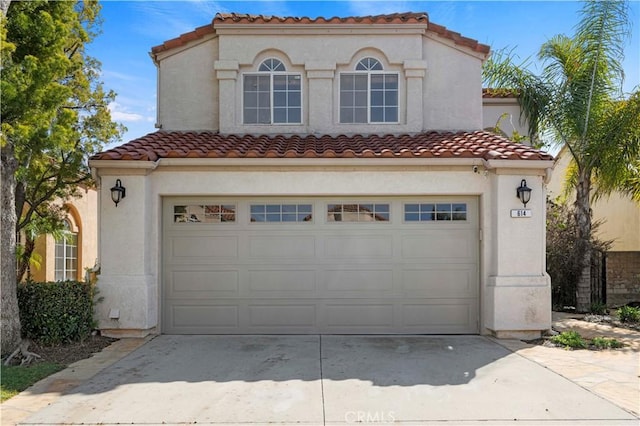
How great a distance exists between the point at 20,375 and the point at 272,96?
7721 millimetres

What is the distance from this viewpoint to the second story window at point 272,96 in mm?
11891

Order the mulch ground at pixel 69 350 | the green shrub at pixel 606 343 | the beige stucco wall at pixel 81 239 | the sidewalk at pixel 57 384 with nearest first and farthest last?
1. the sidewalk at pixel 57 384
2. the mulch ground at pixel 69 350
3. the green shrub at pixel 606 343
4. the beige stucco wall at pixel 81 239

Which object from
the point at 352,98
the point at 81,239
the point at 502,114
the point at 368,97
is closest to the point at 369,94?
the point at 368,97

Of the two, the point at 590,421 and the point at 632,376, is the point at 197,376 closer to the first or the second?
the point at 590,421

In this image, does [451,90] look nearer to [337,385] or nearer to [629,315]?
[629,315]

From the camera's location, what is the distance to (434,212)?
9656 millimetres

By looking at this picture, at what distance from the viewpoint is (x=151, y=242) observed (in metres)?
9.45

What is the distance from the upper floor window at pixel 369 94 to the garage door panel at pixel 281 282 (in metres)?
4.20

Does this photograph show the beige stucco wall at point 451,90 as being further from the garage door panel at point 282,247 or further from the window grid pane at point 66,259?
the window grid pane at point 66,259

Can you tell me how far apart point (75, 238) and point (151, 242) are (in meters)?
8.35

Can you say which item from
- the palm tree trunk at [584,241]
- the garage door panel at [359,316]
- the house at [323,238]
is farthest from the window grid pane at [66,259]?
the palm tree trunk at [584,241]

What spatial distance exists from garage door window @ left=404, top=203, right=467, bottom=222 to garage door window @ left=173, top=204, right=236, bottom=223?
344 centimetres

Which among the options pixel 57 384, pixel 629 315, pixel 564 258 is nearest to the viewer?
pixel 57 384

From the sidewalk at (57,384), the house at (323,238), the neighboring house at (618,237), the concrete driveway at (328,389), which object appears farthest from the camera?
the neighboring house at (618,237)
